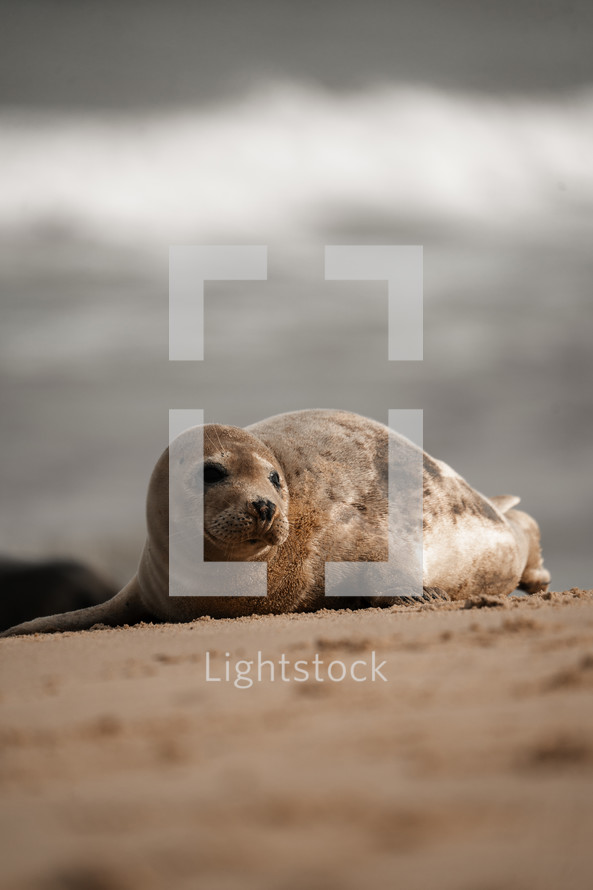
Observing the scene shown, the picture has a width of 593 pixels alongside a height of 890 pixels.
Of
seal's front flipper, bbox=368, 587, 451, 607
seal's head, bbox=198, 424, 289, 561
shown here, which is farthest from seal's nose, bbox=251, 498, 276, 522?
seal's front flipper, bbox=368, 587, 451, 607

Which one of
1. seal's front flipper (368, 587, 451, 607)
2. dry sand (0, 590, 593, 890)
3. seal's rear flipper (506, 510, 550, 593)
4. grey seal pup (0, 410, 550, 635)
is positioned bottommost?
seal's rear flipper (506, 510, 550, 593)

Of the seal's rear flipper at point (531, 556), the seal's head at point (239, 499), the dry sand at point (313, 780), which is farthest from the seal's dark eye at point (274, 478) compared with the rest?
the seal's rear flipper at point (531, 556)

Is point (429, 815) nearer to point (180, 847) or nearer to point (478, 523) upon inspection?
point (180, 847)

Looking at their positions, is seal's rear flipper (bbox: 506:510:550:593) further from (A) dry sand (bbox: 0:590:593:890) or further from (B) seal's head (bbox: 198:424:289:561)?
(A) dry sand (bbox: 0:590:593:890)

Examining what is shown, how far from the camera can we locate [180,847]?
3.04ft

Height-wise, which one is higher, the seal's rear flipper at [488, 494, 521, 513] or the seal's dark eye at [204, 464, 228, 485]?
the seal's dark eye at [204, 464, 228, 485]

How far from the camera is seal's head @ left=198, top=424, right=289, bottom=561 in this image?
4.39 meters

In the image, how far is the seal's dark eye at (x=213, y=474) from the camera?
4.63m

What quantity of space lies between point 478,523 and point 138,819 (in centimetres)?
513

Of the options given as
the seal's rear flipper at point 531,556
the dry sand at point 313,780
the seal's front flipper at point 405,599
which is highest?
the dry sand at point 313,780

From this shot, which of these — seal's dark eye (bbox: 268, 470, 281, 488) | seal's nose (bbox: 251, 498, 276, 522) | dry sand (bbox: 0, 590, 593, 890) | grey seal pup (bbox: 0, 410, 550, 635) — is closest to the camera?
dry sand (bbox: 0, 590, 593, 890)

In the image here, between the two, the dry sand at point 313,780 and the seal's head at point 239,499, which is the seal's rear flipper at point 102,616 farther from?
the dry sand at point 313,780

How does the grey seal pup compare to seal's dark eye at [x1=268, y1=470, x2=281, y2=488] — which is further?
seal's dark eye at [x1=268, y1=470, x2=281, y2=488]

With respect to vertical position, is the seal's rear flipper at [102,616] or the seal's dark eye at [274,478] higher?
the seal's dark eye at [274,478]
